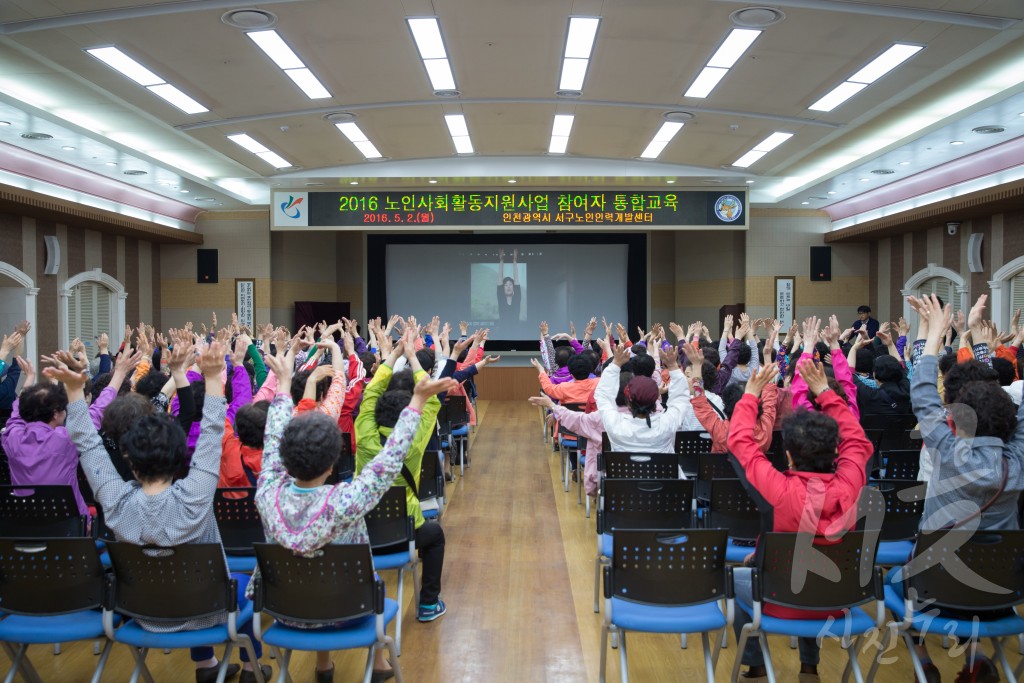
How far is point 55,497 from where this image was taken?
346 cm

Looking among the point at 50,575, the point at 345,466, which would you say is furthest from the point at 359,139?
the point at 50,575

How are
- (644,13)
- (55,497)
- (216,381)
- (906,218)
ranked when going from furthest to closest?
(906,218), (644,13), (55,497), (216,381)

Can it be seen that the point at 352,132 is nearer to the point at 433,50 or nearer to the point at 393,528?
the point at 433,50

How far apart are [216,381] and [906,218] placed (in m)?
10.6

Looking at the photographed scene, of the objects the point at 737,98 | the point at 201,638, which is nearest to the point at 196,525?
the point at 201,638

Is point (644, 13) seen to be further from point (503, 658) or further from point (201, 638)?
point (201, 638)

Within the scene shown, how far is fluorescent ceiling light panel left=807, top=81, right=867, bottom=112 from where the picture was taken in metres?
7.09

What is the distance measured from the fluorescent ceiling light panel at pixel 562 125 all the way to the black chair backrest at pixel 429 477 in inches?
205

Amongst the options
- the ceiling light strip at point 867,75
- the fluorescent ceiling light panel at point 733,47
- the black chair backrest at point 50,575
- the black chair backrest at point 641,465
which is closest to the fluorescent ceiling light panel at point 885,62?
the ceiling light strip at point 867,75

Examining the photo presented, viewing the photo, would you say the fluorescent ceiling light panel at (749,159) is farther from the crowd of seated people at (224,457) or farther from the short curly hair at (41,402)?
the short curly hair at (41,402)

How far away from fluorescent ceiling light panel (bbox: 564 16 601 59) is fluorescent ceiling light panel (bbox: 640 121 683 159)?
2339 millimetres

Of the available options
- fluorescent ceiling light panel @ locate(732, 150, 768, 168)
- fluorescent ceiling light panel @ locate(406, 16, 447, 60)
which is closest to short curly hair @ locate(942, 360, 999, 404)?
fluorescent ceiling light panel @ locate(406, 16, 447, 60)

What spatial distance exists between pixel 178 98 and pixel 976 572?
7.66 m

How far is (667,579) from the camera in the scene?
2.84 metres
